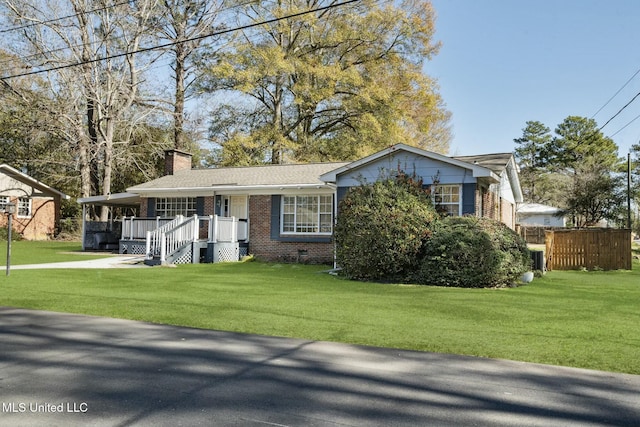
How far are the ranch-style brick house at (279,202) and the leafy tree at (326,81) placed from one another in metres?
8.24

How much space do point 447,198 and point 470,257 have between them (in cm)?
407

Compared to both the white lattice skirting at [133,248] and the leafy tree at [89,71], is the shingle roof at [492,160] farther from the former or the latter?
the leafy tree at [89,71]

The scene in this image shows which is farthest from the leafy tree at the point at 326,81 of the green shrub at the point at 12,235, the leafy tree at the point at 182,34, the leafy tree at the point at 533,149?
the leafy tree at the point at 533,149

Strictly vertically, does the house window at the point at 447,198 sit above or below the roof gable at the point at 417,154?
below

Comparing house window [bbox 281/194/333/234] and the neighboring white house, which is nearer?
house window [bbox 281/194/333/234]

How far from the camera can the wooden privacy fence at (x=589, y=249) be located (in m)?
17.5

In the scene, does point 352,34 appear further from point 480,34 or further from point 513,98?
point 480,34

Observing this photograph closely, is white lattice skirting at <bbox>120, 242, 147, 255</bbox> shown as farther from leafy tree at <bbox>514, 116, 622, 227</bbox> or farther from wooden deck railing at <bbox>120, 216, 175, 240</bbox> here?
leafy tree at <bbox>514, 116, 622, 227</bbox>

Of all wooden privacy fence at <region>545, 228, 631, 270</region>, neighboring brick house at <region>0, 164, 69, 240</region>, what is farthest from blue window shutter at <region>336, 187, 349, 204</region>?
neighboring brick house at <region>0, 164, 69, 240</region>

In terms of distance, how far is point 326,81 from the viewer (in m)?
30.3

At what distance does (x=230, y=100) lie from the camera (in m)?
33.1

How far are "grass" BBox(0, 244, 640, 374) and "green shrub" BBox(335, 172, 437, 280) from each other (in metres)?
0.90

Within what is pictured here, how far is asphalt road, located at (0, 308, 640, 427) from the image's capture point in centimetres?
369

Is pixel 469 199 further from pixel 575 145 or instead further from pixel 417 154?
pixel 575 145
